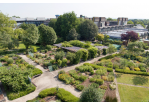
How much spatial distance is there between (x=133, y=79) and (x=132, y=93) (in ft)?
13.6

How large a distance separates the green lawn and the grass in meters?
1.34

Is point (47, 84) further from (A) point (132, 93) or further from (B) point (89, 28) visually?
(B) point (89, 28)

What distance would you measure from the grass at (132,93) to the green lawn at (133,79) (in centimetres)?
134

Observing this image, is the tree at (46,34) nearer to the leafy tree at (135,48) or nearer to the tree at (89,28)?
the tree at (89,28)

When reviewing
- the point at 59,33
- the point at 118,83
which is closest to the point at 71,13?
the point at 59,33

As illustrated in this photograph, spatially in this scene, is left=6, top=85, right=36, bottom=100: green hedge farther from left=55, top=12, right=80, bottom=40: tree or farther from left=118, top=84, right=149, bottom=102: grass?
left=55, top=12, right=80, bottom=40: tree

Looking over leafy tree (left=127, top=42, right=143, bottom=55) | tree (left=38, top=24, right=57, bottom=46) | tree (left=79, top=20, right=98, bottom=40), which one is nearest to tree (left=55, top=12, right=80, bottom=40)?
tree (left=79, top=20, right=98, bottom=40)

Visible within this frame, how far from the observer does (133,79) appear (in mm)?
16750

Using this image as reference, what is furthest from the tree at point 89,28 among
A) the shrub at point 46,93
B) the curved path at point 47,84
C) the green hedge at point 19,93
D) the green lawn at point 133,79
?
the green hedge at point 19,93

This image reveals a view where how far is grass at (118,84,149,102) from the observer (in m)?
12.3

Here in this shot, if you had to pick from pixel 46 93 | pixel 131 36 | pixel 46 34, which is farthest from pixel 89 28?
pixel 46 93

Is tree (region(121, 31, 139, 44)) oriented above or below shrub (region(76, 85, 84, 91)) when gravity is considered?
above

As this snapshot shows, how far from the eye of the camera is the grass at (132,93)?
1226 centimetres

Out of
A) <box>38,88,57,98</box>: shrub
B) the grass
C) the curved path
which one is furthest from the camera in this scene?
the curved path
